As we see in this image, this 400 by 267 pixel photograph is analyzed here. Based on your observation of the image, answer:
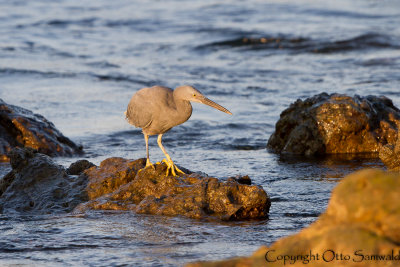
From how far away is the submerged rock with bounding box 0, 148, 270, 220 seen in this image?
4.88m

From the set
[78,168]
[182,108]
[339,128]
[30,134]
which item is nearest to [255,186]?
[182,108]

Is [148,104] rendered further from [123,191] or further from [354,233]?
[354,233]

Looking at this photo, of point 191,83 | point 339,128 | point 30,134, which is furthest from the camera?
point 191,83

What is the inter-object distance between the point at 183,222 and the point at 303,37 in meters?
12.1

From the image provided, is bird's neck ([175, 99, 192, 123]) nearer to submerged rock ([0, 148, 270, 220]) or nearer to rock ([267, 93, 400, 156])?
submerged rock ([0, 148, 270, 220])

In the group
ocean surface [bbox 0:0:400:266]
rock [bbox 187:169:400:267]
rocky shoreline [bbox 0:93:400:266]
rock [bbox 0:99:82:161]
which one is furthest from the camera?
rock [bbox 0:99:82:161]

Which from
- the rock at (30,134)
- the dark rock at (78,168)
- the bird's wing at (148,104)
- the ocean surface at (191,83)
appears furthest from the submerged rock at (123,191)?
the rock at (30,134)

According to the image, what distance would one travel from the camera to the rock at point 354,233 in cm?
246

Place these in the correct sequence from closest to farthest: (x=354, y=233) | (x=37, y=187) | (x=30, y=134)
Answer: (x=354, y=233) → (x=37, y=187) → (x=30, y=134)

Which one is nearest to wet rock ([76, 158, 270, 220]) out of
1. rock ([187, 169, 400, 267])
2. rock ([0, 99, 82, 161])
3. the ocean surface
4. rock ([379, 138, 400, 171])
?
the ocean surface

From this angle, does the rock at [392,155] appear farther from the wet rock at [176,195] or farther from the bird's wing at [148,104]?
the bird's wing at [148,104]

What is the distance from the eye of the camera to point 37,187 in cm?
551

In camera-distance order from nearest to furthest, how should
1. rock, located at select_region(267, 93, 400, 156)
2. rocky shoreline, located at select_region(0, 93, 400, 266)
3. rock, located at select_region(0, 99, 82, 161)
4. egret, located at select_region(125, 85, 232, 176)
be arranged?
rocky shoreline, located at select_region(0, 93, 400, 266)
egret, located at select_region(125, 85, 232, 176)
rock, located at select_region(267, 93, 400, 156)
rock, located at select_region(0, 99, 82, 161)

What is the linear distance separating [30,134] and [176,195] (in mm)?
3297
